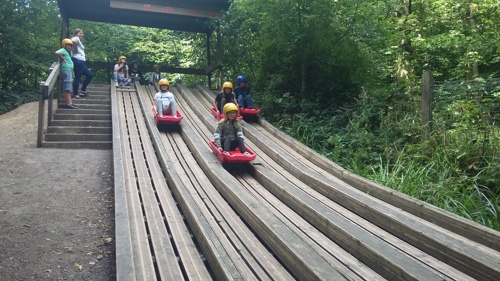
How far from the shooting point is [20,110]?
13.2m

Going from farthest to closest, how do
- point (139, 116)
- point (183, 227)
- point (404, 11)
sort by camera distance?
point (404, 11) < point (139, 116) < point (183, 227)

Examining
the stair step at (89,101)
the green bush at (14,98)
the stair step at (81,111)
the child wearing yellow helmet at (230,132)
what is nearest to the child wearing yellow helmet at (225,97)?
the child wearing yellow helmet at (230,132)

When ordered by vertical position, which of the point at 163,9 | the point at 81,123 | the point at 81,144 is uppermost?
the point at 163,9

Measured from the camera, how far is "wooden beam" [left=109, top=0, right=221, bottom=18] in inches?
544

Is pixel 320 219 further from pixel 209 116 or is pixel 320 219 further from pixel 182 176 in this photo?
pixel 209 116

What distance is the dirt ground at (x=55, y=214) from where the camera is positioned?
400cm

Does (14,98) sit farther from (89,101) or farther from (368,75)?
(368,75)

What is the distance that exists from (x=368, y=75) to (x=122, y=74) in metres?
8.27

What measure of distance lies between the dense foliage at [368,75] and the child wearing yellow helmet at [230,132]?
1.77 m

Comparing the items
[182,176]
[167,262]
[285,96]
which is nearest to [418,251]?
[167,262]

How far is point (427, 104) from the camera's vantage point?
283 inches

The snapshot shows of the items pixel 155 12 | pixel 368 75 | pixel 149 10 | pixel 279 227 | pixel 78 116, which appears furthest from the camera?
pixel 155 12

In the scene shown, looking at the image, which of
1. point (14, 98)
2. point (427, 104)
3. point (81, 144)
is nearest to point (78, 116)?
point (81, 144)

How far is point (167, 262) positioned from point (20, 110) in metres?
11.5
